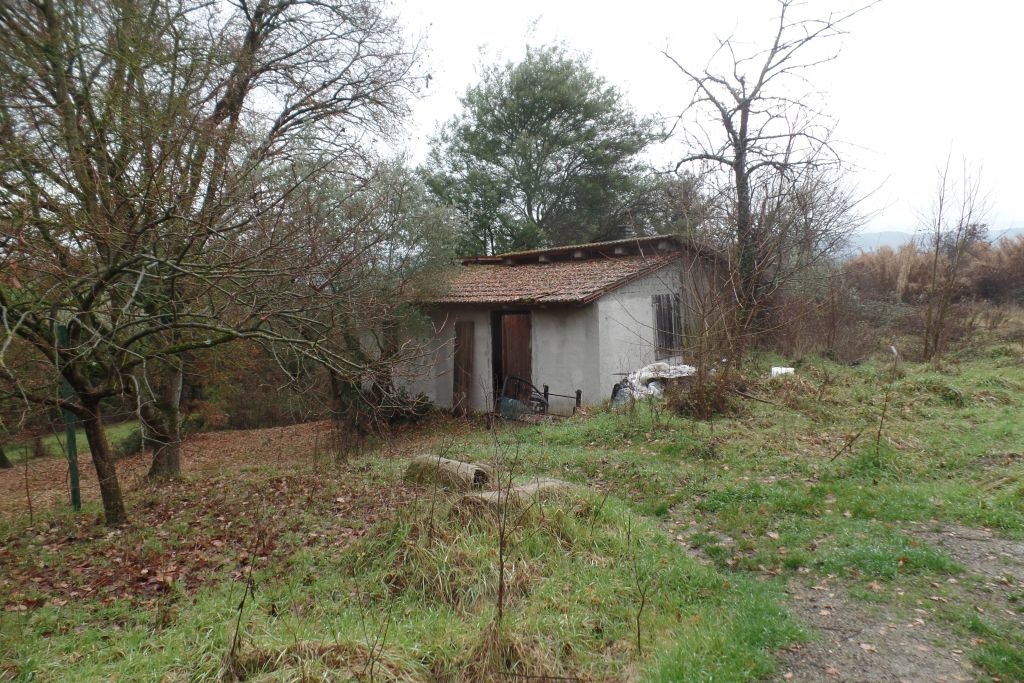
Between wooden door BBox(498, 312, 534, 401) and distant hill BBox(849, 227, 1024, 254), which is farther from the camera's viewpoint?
distant hill BBox(849, 227, 1024, 254)

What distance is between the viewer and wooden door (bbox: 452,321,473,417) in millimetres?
16375

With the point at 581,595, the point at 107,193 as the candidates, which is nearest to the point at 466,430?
the point at 107,193

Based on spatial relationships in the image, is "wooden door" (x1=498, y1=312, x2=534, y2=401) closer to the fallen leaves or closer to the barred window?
the barred window

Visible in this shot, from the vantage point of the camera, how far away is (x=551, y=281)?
15.6 meters

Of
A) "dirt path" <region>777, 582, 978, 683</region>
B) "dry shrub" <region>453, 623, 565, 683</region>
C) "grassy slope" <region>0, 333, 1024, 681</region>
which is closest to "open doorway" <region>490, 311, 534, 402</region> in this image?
"grassy slope" <region>0, 333, 1024, 681</region>

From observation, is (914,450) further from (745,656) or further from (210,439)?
(210,439)

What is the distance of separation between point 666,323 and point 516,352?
3.87 metres

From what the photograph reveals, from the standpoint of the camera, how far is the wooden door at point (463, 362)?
53.7ft

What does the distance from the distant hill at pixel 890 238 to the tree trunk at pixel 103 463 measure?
19.0 meters

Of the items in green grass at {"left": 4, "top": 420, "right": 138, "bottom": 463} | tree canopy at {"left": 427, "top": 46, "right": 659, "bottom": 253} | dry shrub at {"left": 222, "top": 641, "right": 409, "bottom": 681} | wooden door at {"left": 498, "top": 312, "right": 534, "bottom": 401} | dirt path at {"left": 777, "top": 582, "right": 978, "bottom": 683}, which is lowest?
green grass at {"left": 4, "top": 420, "right": 138, "bottom": 463}

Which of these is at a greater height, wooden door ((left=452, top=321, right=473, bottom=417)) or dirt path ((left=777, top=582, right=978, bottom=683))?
wooden door ((left=452, top=321, right=473, bottom=417))

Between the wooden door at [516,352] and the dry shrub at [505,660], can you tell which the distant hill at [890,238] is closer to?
the wooden door at [516,352]

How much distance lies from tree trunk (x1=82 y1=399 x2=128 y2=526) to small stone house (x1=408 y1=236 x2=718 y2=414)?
261 inches

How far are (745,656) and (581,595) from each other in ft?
3.83
